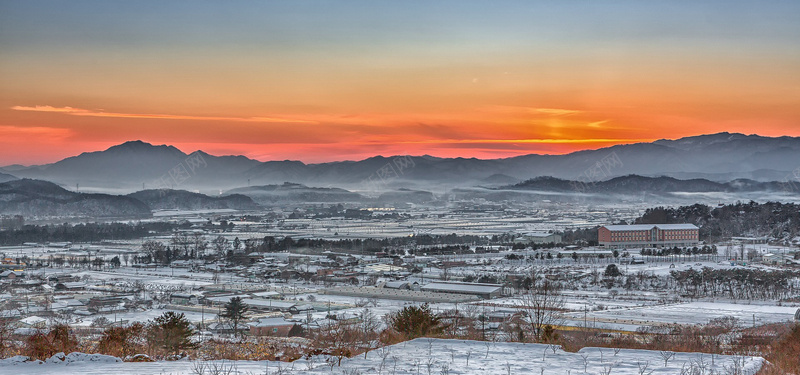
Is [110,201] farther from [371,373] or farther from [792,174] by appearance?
[792,174]

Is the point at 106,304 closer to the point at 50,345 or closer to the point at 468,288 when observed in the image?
the point at 468,288

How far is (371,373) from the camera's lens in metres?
5.88

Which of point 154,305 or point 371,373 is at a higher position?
point 371,373

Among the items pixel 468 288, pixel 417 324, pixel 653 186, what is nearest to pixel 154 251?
pixel 468 288

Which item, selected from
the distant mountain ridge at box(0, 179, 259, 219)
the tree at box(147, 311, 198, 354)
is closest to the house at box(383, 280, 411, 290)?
the tree at box(147, 311, 198, 354)

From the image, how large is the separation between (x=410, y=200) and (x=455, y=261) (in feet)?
306

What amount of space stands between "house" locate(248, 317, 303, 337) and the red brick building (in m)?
32.1

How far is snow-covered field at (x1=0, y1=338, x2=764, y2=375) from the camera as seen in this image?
19.4ft

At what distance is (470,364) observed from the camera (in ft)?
20.6

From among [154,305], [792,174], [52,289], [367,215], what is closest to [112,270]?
[52,289]

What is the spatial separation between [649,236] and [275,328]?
120ft

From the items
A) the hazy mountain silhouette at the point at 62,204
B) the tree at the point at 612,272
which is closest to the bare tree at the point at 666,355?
the tree at the point at 612,272

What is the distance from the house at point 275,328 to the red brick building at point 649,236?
3213 centimetres

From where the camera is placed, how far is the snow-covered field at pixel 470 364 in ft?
19.4
